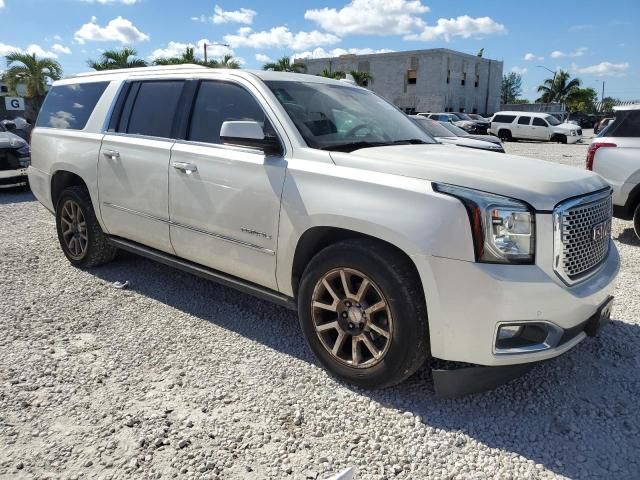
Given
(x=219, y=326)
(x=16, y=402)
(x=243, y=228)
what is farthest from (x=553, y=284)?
(x=16, y=402)

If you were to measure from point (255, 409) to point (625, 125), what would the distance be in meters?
6.18

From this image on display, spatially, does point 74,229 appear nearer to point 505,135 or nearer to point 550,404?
point 550,404

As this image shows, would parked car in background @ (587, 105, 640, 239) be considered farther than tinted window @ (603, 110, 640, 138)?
No

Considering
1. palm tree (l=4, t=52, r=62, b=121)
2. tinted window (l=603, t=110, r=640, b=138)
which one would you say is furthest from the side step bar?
palm tree (l=4, t=52, r=62, b=121)

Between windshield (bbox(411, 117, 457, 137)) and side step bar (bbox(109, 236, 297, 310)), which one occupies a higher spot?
windshield (bbox(411, 117, 457, 137))

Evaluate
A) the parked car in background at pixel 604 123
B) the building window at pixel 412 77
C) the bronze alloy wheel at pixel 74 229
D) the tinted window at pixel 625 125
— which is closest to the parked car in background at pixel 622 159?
the tinted window at pixel 625 125

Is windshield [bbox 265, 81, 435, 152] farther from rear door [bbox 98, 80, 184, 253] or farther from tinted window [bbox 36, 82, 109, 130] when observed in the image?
tinted window [bbox 36, 82, 109, 130]

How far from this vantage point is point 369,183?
2.87 meters

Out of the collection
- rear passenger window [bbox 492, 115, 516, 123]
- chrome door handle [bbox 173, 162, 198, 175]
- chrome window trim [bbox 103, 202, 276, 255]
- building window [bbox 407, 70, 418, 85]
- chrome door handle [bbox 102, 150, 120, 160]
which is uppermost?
building window [bbox 407, 70, 418, 85]

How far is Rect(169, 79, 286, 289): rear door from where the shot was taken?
337 cm

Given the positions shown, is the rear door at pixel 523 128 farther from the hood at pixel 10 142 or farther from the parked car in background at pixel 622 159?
the hood at pixel 10 142

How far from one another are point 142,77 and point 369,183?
268 cm

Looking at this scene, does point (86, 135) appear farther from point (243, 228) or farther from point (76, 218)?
point (243, 228)

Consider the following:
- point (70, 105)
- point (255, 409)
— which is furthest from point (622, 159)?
point (70, 105)
